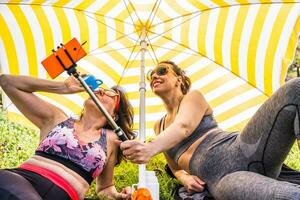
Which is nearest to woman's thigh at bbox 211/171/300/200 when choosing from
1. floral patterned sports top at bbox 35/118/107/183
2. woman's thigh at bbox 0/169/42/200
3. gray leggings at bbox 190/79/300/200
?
gray leggings at bbox 190/79/300/200

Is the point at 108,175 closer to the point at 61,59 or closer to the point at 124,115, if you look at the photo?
the point at 124,115

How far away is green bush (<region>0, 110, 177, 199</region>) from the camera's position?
135 inches

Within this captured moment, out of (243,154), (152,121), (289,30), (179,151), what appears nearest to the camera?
(243,154)

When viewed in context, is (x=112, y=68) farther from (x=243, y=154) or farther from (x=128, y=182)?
(x=243, y=154)

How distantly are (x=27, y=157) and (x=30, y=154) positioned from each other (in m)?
0.15

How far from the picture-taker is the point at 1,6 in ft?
10.7

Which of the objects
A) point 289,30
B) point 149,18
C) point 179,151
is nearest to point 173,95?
point 179,151

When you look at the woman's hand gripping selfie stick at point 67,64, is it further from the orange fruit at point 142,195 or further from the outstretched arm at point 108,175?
the outstretched arm at point 108,175

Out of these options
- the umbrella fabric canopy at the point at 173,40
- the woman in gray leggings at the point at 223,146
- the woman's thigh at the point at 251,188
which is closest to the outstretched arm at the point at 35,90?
the umbrella fabric canopy at the point at 173,40

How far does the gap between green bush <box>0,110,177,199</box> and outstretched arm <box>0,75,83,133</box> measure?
0.67 meters

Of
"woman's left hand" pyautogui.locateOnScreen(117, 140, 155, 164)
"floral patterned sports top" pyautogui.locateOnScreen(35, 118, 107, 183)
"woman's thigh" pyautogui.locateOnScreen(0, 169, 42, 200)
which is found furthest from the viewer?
"floral patterned sports top" pyautogui.locateOnScreen(35, 118, 107, 183)

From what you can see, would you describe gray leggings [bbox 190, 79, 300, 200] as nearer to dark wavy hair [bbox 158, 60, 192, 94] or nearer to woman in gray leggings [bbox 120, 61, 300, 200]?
woman in gray leggings [bbox 120, 61, 300, 200]

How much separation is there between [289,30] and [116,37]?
1.38 m

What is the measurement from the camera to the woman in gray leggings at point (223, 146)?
222 centimetres
